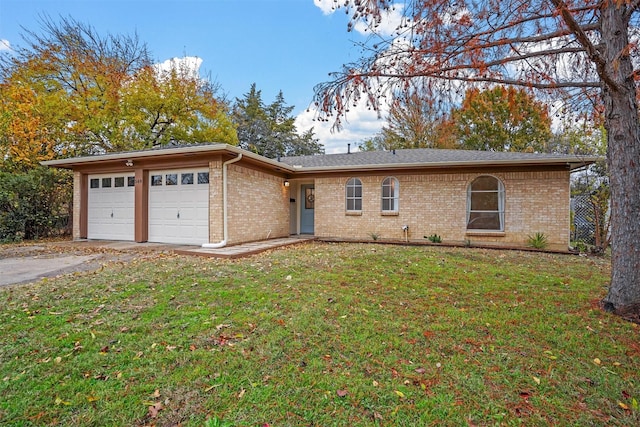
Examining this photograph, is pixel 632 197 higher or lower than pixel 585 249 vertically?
higher

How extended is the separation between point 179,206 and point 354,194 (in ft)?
18.7

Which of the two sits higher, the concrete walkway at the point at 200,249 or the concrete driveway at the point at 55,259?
the concrete walkway at the point at 200,249

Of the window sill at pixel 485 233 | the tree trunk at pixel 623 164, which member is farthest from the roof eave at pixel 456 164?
the tree trunk at pixel 623 164

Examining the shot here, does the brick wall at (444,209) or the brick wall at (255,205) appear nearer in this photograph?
the brick wall at (255,205)

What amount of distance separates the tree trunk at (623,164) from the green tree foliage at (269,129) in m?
24.4

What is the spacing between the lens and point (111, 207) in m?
10.5

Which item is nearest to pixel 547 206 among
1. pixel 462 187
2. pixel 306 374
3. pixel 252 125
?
pixel 462 187

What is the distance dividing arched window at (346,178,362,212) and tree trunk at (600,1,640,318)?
7.52 m

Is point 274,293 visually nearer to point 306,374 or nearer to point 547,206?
point 306,374

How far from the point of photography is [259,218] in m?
10.2

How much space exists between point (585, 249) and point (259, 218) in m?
9.80

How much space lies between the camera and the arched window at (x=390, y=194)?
10758 mm

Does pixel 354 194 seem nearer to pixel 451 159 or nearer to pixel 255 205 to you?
pixel 451 159

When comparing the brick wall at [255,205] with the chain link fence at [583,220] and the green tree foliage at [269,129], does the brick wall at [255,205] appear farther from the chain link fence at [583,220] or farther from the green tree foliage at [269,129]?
Answer: the green tree foliage at [269,129]
